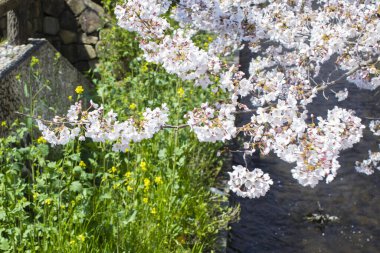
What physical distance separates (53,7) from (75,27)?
40cm

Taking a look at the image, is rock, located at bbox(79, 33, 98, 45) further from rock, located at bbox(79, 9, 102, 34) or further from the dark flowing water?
the dark flowing water

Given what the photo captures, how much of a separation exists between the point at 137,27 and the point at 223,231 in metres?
2.02

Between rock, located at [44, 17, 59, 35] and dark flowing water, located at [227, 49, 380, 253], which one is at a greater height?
rock, located at [44, 17, 59, 35]

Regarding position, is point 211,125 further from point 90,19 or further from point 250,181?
point 90,19

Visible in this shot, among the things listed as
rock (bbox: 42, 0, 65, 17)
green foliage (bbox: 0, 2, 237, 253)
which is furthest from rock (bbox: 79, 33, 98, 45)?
green foliage (bbox: 0, 2, 237, 253)

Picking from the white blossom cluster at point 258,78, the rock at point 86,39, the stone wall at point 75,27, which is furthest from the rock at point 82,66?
the white blossom cluster at point 258,78

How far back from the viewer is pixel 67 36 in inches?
321

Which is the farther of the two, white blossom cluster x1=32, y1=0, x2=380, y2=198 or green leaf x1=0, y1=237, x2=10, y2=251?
green leaf x1=0, y1=237, x2=10, y2=251

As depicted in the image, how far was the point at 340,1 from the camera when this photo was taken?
422 cm

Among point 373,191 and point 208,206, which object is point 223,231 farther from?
point 373,191

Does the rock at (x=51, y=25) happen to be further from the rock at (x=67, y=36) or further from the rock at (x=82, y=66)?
the rock at (x=82, y=66)

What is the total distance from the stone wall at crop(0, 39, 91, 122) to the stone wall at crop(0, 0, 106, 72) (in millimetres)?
1694

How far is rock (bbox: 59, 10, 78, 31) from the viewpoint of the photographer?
809cm

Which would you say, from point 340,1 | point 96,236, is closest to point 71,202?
point 96,236
